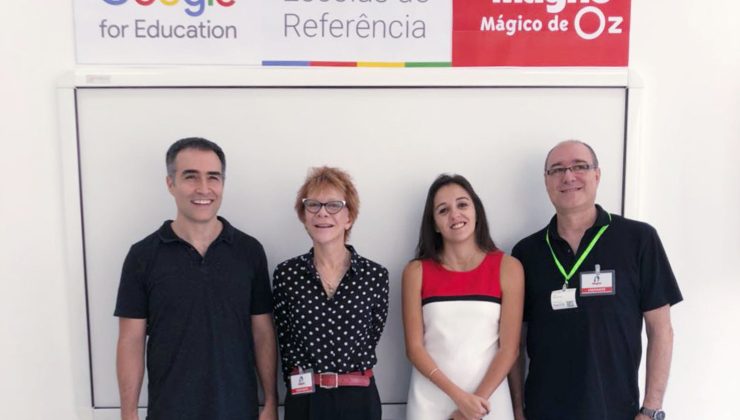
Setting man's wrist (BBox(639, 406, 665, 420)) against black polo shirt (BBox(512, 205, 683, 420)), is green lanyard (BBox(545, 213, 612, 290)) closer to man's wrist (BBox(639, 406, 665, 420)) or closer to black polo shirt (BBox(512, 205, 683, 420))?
black polo shirt (BBox(512, 205, 683, 420))

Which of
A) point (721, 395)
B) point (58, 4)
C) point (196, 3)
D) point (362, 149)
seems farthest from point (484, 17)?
point (721, 395)

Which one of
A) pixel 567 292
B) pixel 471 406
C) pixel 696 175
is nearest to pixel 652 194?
pixel 696 175

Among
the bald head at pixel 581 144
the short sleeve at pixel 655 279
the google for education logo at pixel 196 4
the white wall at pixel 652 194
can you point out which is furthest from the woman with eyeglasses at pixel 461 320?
the google for education logo at pixel 196 4

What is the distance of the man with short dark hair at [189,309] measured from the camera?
179cm

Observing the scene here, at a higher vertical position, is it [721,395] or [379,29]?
[379,29]

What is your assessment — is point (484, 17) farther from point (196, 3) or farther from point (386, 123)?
point (196, 3)

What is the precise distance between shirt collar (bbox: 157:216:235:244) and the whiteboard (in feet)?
0.83

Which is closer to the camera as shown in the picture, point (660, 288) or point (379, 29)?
point (660, 288)

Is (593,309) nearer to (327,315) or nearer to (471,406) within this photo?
(471,406)

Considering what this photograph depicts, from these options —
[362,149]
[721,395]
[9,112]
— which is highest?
[9,112]

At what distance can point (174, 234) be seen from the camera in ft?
6.05

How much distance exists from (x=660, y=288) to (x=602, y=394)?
444 millimetres

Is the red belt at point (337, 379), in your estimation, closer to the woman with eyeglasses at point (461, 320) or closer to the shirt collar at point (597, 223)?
the woman with eyeglasses at point (461, 320)

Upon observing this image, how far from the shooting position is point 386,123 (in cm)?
212
